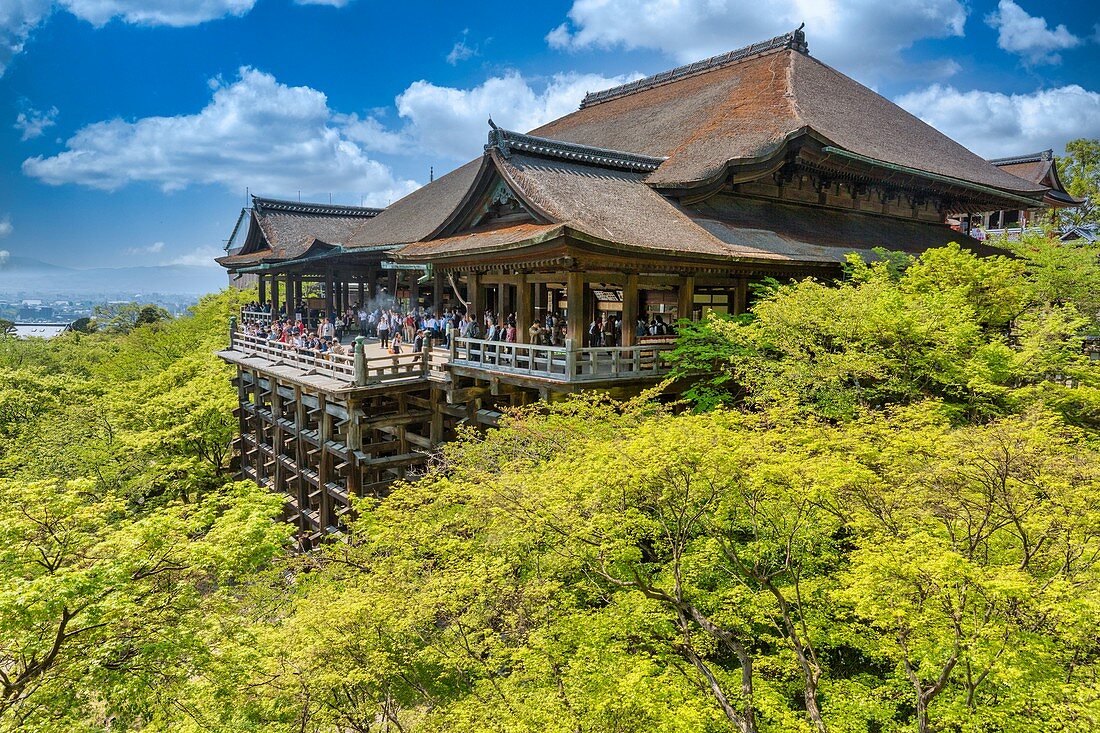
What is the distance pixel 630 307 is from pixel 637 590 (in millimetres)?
8035

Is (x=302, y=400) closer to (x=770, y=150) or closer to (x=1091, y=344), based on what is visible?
(x=770, y=150)

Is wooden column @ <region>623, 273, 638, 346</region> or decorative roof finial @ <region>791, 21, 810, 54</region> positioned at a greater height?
decorative roof finial @ <region>791, 21, 810, 54</region>

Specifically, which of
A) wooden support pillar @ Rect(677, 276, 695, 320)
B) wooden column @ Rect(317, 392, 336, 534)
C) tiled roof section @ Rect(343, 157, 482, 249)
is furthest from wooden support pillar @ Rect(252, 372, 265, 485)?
wooden support pillar @ Rect(677, 276, 695, 320)

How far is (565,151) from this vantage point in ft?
56.7

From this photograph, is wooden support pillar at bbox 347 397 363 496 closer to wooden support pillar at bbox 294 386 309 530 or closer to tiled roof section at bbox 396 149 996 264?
wooden support pillar at bbox 294 386 309 530

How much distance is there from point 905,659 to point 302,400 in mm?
18144

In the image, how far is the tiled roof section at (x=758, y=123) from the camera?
1908 cm

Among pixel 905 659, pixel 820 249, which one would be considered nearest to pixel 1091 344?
pixel 820 249

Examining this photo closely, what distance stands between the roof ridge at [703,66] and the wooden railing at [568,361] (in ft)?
58.2

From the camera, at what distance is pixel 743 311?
58.5 feet

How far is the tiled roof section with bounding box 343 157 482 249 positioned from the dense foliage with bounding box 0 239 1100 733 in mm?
16363

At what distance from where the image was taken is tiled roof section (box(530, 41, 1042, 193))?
19.1 metres

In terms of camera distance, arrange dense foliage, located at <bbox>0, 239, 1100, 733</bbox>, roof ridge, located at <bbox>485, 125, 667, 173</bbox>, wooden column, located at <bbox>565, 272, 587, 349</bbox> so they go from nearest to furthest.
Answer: dense foliage, located at <bbox>0, 239, 1100, 733</bbox>
wooden column, located at <bbox>565, 272, 587, 349</bbox>
roof ridge, located at <bbox>485, 125, 667, 173</bbox>

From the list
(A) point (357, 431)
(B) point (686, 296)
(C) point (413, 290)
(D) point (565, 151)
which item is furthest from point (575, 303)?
(C) point (413, 290)
